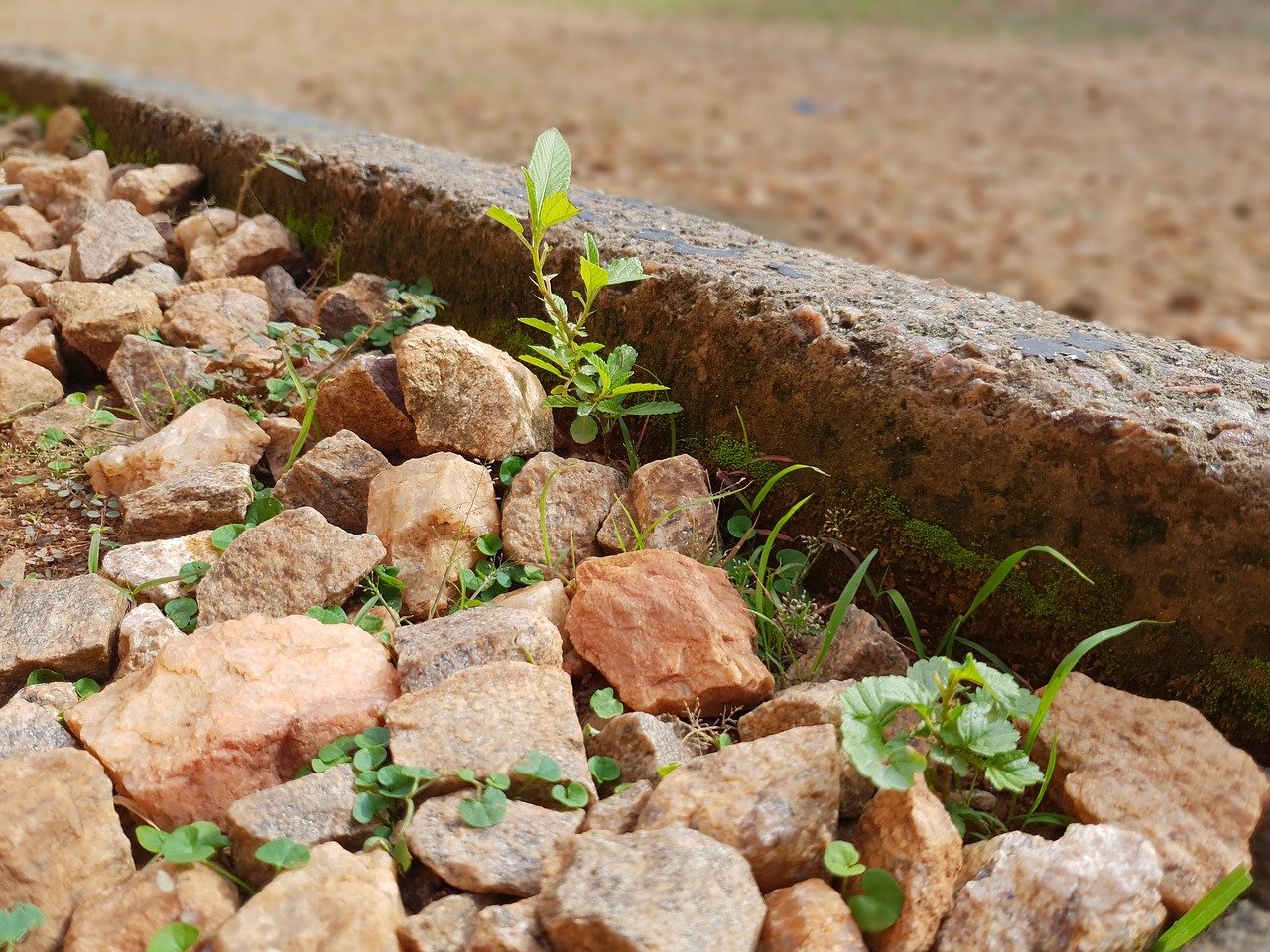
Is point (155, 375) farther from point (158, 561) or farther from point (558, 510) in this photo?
point (558, 510)

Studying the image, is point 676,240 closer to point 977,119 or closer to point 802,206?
point 802,206

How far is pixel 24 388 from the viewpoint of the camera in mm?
1847

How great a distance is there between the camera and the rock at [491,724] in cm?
112

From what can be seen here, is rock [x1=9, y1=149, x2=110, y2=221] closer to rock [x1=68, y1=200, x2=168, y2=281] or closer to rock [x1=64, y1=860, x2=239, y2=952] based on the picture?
rock [x1=68, y1=200, x2=168, y2=281]

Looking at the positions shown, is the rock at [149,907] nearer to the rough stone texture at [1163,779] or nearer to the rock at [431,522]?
the rock at [431,522]

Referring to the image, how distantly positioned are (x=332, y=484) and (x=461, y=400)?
238mm

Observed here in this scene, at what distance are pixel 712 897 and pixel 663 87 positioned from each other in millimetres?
6419

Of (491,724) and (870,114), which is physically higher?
(870,114)

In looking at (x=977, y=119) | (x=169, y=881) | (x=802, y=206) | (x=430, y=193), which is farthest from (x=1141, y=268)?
(x=169, y=881)

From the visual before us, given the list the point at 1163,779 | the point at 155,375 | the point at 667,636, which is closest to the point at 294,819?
the point at 667,636

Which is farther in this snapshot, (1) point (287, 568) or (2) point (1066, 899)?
(1) point (287, 568)

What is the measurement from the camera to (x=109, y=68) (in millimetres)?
3541

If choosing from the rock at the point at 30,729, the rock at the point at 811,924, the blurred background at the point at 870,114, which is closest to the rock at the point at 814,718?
the rock at the point at 811,924

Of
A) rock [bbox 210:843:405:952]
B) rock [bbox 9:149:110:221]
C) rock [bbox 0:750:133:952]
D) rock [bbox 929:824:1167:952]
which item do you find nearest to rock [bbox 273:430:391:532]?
rock [bbox 0:750:133:952]
